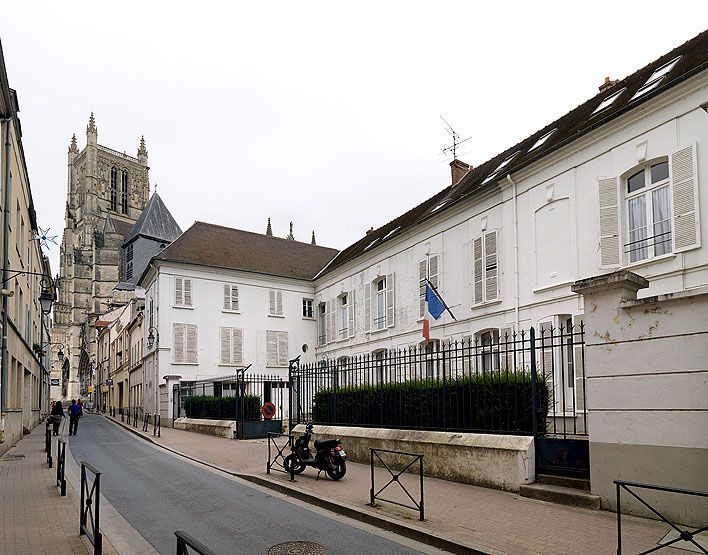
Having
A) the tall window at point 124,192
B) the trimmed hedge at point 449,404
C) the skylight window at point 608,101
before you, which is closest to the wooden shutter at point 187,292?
the trimmed hedge at point 449,404

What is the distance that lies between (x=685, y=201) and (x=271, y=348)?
928 inches

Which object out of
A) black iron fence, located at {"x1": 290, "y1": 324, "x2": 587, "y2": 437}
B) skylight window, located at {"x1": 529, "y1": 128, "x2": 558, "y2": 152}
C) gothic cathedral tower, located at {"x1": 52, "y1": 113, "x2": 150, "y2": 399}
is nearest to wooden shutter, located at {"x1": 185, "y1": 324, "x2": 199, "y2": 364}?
black iron fence, located at {"x1": 290, "y1": 324, "x2": 587, "y2": 437}

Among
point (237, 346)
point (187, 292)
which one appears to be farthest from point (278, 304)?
point (187, 292)

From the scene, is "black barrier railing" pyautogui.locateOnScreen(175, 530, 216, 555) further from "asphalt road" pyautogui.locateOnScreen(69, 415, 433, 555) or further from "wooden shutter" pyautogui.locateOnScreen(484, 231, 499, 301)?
"wooden shutter" pyautogui.locateOnScreen(484, 231, 499, 301)

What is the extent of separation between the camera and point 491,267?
60.5 feet

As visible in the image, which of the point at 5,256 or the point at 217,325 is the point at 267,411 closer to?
the point at 5,256

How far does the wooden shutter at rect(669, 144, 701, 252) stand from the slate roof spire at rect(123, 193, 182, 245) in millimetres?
56812

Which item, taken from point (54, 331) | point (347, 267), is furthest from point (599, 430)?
point (54, 331)

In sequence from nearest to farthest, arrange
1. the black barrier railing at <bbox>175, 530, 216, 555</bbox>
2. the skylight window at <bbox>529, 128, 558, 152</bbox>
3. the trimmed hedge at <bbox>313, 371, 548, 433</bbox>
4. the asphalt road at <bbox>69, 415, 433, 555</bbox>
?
the black barrier railing at <bbox>175, 530, 216, 555</bbox> → the asphalt road at <bbox>69, 415, 433, 555</bbox> → the trimmed hedge at <bbox>313, 371, 548, 433</bbox> → the skylight window at <bbox>529, 128, 558, 152</bbox>

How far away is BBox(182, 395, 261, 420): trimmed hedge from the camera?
20.9 m

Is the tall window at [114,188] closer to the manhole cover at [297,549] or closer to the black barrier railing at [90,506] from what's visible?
the black barrier railing at [90,506]

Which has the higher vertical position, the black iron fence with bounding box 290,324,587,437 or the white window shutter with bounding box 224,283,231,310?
the white window shutter with bounding box 224,283,231,310

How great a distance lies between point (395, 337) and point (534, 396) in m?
15.0

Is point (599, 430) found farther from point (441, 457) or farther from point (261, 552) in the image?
point (261, 552)
